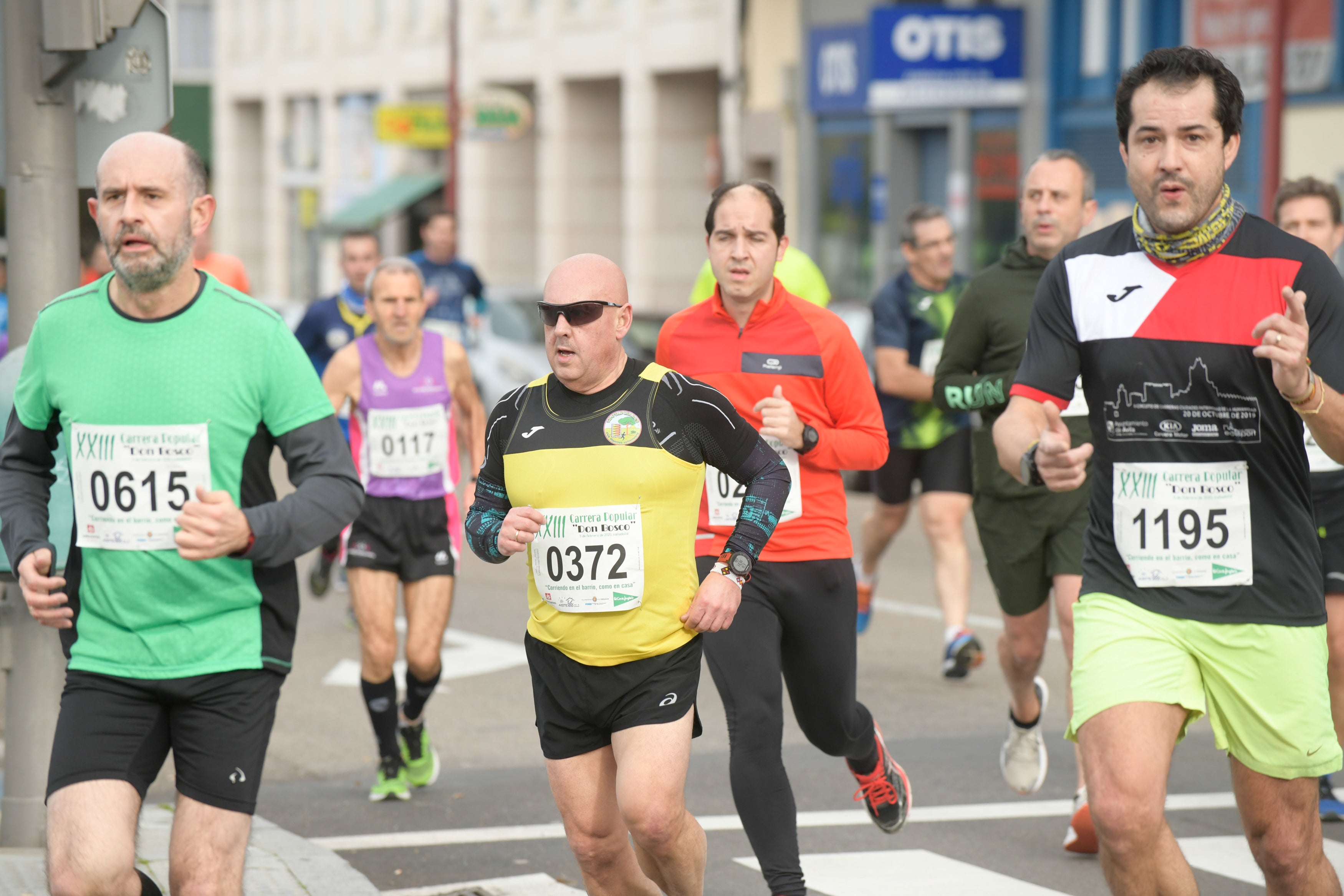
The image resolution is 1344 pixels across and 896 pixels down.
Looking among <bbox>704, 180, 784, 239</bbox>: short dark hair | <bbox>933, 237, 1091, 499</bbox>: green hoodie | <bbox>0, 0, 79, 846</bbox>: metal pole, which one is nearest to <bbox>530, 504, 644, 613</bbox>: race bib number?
<bbox>704, 180, 784, 239</bbox>: short dark hair

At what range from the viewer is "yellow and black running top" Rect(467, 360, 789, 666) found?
15.7 feet

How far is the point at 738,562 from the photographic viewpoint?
4.93 m

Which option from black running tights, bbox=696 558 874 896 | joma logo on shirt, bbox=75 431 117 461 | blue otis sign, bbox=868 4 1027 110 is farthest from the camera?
blue otis sign, bbox=868 4 1027 110

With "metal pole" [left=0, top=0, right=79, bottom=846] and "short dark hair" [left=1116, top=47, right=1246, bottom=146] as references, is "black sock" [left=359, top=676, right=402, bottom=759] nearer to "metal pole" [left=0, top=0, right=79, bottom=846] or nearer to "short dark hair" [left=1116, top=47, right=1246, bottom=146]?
"metal pole" [left=0, top=0, right=79, bottom=846]

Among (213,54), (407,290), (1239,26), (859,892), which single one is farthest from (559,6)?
(859,892)

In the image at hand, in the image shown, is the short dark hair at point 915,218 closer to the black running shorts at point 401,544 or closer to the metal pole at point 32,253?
the black running shorts at point 401,544

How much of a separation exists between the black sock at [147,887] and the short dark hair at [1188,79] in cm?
278

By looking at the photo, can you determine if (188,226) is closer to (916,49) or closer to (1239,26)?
(1239,26)

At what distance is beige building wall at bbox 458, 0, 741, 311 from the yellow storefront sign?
3.47 feet

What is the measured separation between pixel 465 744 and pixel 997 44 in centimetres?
1748

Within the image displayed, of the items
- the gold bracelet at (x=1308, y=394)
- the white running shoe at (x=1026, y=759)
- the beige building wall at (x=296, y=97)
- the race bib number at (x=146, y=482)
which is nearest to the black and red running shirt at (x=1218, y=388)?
the gold bracelet at (x=1308, y=394)

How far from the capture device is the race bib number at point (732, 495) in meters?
5.71

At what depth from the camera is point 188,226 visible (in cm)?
422

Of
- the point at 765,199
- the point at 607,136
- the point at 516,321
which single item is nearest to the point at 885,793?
the point at 765,199
